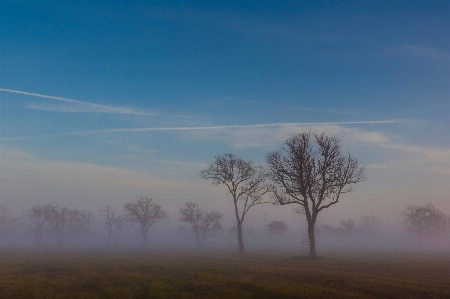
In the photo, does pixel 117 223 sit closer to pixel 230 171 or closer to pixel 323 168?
pixel 230 171

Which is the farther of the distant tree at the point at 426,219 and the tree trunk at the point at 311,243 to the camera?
the distant tree at the point at 426,219

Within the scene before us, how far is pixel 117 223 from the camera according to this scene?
178 metres

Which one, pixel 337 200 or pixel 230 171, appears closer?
pixel 337 200

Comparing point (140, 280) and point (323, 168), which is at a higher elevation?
point (323, 168)

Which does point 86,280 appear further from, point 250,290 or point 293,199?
point 293,199

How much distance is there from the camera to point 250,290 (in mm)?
22516

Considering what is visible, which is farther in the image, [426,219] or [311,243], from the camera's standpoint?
[426,219]

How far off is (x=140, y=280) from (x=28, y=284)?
26.7 feet

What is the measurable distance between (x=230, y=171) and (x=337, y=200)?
91.8ft

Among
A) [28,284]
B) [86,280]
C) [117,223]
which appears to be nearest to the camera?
[28,284]

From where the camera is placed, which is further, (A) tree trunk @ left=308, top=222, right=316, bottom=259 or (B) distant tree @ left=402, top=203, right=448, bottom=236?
(B) distant tree @ left=402, top=203, right=448, bottom=236

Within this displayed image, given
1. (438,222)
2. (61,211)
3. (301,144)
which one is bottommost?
(438,222)

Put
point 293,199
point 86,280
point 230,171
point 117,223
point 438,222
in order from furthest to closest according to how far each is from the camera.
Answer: point 117,223 < point 438,222 < point 230,171 < point 293,199 < point 86,280

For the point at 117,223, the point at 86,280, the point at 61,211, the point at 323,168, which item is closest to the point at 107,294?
the point at 86,280
